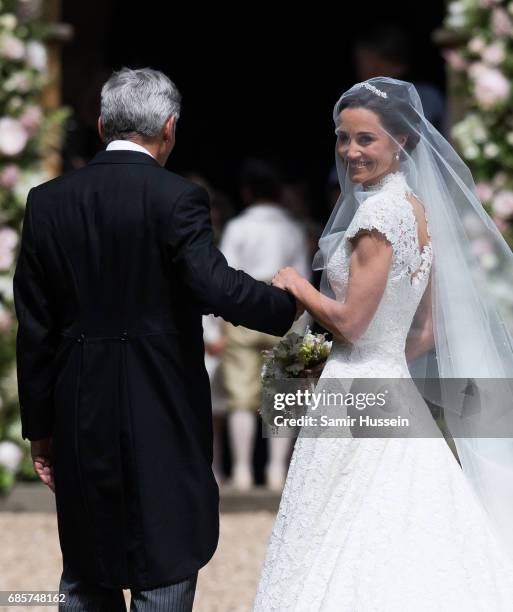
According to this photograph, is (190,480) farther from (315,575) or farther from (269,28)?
(269,28)

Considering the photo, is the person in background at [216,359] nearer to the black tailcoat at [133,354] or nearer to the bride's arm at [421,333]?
the bride's arm at [421,333]

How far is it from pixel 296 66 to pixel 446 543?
7050 mm

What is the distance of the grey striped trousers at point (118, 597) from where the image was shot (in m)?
3.01

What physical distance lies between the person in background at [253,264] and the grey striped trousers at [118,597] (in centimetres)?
323

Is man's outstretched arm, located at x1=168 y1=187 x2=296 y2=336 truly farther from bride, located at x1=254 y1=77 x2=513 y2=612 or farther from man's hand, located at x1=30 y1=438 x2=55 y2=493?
man's hand, located at x1=30 y1=438 x2=55 y2=493

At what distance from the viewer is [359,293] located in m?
3.20

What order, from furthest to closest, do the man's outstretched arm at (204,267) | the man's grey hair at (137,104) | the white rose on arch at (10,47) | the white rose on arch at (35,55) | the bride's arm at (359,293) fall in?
the white rose on arch at (35,55)
the white rose on arch at (10,47)
the bride's arm at (359,293)
the man's grey hair at (137,104)
the man's outstretched arm at (204,267)

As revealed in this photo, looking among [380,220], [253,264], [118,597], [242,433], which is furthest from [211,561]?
[380,220]

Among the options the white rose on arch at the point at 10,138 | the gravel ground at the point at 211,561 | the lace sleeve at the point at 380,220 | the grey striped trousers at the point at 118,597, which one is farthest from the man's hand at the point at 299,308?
the white rose on arch at the point at 10,138

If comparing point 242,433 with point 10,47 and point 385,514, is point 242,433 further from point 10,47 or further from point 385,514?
point 385,514

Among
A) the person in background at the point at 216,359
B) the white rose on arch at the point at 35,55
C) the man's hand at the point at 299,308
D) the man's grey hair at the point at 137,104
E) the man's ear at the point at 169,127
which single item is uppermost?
the man's grey hair at the point at 137,104

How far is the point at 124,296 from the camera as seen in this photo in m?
3.01

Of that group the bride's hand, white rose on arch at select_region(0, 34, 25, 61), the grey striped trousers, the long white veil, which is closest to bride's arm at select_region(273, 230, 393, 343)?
the bride's hand

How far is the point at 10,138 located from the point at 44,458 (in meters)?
3.36
